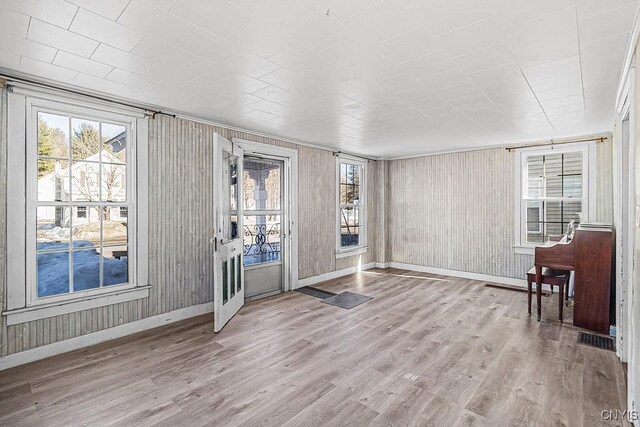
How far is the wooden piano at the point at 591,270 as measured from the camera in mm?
3420

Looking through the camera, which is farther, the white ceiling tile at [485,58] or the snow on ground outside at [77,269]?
the snow on ground outside at [77,269]

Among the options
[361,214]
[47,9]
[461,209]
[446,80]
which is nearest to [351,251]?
[361,214]

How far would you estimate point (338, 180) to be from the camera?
6.04m

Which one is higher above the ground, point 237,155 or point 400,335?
point 237,155

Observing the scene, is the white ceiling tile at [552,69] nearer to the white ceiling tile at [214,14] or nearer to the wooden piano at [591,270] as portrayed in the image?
the wooden piano at [591,270]

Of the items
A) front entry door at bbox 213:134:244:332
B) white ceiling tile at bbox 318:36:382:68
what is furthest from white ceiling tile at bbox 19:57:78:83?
white ceiling tile at bbox 318:36:382:68

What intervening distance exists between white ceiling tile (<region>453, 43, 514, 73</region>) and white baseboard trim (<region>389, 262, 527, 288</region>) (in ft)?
13.8

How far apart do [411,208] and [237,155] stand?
3.96 m

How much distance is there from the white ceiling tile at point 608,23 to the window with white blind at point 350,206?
4260 millimetres

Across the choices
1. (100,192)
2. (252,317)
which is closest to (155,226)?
(100,192)

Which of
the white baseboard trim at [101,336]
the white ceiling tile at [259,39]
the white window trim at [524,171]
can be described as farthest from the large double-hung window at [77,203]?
the white window trim at [524,171]

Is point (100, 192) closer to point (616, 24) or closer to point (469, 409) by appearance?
point (469, 409)

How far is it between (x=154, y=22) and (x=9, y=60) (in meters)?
1.39

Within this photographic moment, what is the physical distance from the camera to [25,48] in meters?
2.18
